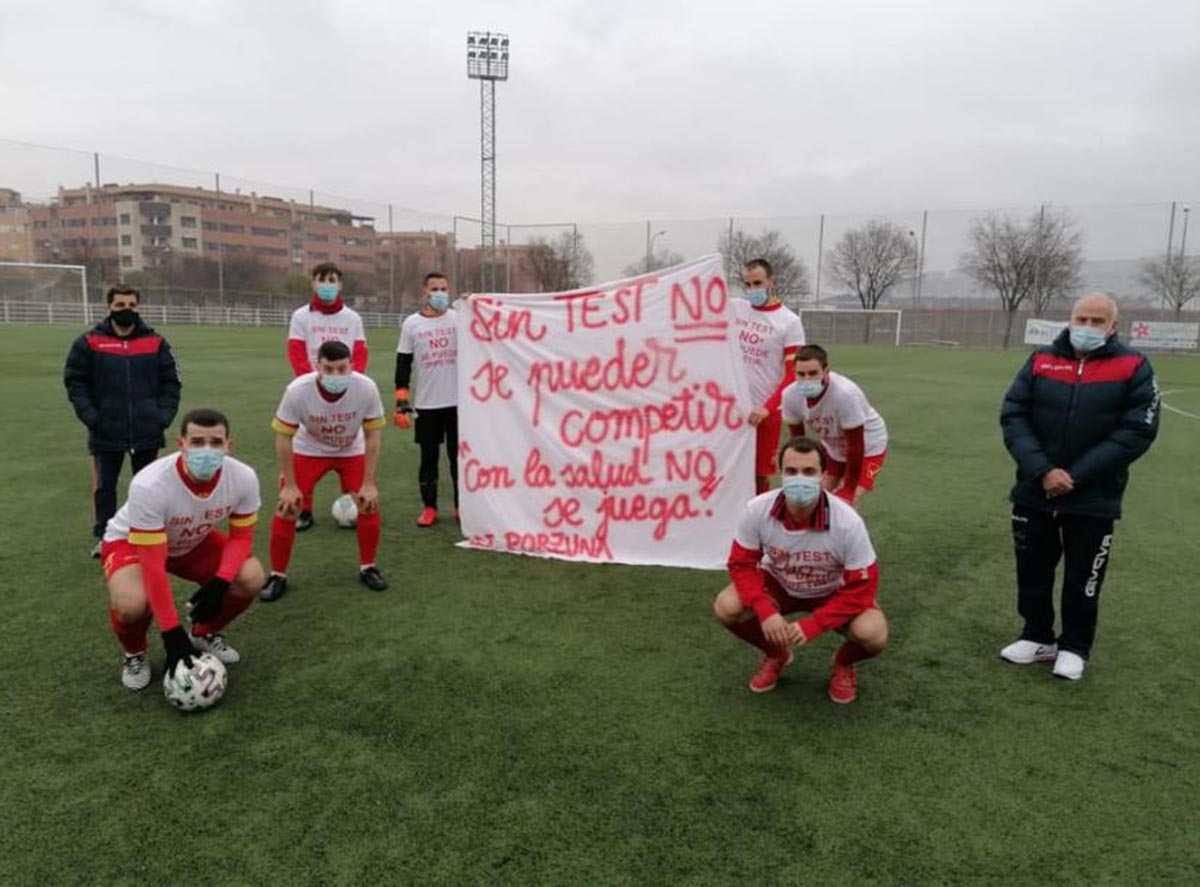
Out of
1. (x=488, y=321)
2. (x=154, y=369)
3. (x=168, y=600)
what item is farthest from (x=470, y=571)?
(x=154, y=369)

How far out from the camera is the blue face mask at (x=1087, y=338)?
3.82 meters

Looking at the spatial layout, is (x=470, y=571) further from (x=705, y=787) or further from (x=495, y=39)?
(x=495, y=39)

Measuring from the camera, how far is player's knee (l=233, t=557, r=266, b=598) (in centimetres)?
396

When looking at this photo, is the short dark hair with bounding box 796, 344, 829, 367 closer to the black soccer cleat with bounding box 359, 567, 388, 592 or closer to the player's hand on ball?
the player's hand on ball

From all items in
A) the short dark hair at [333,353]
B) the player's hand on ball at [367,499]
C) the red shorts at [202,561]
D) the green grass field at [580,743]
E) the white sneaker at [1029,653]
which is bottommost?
the green grass field at [580,743]

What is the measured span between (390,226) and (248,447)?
1738 inches

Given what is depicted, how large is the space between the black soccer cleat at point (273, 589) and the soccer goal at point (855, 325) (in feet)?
148

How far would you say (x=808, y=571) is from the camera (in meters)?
3.77

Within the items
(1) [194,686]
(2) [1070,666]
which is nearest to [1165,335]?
(2) [1070,666]

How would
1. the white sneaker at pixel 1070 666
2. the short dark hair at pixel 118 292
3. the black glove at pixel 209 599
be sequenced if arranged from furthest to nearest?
the short dark hair at pixel 118 292 < the white sneaker at pixel 1070 666 < the black glove at pixel 209 599

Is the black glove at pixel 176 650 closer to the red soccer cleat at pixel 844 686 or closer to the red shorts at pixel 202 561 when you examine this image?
the red shorts at pixel 202 561

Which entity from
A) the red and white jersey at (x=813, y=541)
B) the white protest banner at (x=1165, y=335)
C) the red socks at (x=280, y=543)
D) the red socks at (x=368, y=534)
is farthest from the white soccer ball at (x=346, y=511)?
the white protest banner at (x=1165, y=335)

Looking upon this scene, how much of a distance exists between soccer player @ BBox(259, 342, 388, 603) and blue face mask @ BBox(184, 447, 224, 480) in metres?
0.95

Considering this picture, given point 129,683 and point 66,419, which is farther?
point 66,419
